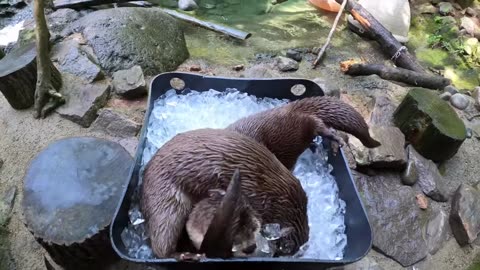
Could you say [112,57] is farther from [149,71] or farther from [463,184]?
[463,184]

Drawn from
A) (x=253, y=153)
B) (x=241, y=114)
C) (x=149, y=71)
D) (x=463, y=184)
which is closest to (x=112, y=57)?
(x=149, y=71)

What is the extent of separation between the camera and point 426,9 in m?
5.12

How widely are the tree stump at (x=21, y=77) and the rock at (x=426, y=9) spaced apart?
13.2 ft

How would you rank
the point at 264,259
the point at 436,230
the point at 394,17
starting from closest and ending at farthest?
the point at 264,259
the point at 436,230
the point at 394,17

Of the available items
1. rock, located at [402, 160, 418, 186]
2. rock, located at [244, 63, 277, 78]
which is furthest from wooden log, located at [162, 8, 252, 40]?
rock, located at [402, 160, 418, 186]

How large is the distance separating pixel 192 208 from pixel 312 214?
2.38 ft

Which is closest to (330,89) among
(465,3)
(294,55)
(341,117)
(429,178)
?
(294,55)

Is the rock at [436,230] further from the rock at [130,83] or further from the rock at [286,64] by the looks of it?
the rock at [130,83]

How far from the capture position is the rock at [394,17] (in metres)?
4.57

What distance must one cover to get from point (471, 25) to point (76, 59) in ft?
13.4

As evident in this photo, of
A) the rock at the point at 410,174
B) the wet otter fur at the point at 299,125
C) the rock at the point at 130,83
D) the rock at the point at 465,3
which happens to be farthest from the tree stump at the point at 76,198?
the rock at the point at 465,3

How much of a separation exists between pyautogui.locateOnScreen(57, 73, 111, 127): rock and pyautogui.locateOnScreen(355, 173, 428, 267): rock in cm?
183

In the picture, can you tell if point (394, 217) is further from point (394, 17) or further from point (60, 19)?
point (60, 19)

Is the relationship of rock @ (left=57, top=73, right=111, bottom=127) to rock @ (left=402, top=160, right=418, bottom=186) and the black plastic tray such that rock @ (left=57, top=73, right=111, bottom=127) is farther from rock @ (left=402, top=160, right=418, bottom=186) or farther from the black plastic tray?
rock @ (left=402, top=160, right=418, bottom=186)
